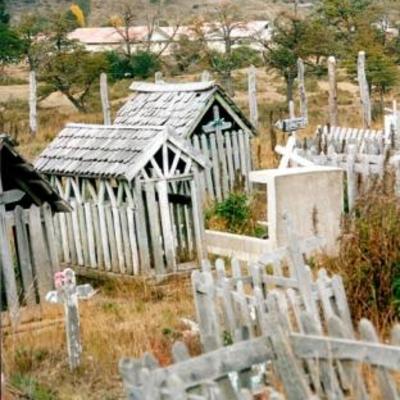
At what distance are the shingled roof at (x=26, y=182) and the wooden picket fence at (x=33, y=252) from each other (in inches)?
5.2

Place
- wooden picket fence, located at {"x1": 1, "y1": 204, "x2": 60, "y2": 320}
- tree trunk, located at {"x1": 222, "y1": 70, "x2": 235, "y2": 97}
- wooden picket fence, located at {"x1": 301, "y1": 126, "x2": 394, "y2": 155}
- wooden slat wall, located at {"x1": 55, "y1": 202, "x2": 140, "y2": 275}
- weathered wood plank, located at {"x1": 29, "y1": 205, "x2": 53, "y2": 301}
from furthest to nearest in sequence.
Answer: tree trunk, located at {"x1": 222, "y1": 70, "x2": 235, "y2": 97}
wooden picket fence, located at {"x1": 301, "y1": 126, "x2": 394, "y2": 155}
wooden slat wall, located at {"x1": 55, "y1": 202, "x2": 140, "y2": 275}
weathered wood plank, located at {"x1": 29, "y1": 205, "x2": 53, "y2": 301}
wooden picket fence, located at {"x1": 1, "y1": 204, "x2": 60, "y2": 320}

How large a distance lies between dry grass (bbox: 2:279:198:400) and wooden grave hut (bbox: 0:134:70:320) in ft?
1.22

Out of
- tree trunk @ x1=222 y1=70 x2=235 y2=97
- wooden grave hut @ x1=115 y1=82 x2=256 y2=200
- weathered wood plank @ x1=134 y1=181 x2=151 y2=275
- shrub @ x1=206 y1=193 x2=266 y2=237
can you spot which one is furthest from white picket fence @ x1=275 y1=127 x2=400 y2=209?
tree trunk @ x1=222 y1=70 x2=235 y2=97

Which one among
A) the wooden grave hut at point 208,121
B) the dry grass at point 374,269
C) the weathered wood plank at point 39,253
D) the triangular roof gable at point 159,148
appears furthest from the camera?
the wooden grave hut at point 208,121

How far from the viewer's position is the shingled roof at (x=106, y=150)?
1312cm

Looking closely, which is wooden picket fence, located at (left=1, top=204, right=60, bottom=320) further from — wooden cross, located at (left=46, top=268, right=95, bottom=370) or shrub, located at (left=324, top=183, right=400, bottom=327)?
shrub, located at (left=324, top=183, right=400, bottom=327)

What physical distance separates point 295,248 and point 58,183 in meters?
5.45

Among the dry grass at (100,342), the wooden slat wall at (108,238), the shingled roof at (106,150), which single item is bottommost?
the dry grass at (100,342)

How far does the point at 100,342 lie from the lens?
10258 millimetres

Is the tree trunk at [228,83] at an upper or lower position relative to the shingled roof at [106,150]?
lower

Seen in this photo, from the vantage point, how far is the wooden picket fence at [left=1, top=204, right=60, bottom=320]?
1170 centimetres

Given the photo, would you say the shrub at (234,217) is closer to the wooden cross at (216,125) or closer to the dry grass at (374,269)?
the wooden cross at (216,125)

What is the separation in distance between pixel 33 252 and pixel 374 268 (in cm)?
378

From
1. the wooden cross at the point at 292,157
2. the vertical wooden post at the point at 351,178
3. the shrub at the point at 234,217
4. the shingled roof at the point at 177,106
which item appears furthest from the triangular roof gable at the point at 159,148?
the shingled roof at the point at 177,106
